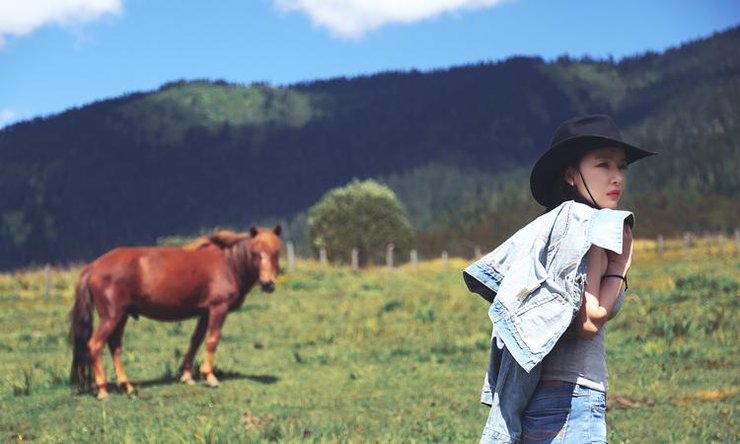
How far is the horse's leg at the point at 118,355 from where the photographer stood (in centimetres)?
1141

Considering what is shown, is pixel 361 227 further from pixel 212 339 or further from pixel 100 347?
pixel 100 347

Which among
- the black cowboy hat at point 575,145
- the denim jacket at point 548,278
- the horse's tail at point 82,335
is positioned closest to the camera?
the denim jacket at point 548,278

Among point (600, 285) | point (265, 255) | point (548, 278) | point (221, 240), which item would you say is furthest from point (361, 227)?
point (548, 278)

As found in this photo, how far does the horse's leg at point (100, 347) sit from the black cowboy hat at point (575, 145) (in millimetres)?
8482

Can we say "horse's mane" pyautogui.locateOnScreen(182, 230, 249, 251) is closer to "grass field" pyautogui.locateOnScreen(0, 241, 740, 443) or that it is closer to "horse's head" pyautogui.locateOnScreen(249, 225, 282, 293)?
"horse's head" pyautogui.locateOnScreen(249, 225, 282, 293)

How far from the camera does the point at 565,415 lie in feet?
11.4

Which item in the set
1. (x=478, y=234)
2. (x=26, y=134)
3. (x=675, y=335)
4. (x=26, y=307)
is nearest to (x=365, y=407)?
(x=675, y=335)

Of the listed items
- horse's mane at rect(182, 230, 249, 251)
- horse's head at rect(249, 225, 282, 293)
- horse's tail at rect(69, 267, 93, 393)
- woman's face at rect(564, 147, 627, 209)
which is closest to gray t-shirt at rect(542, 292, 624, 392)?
woman's face at rect(564, 147, 627, 209)

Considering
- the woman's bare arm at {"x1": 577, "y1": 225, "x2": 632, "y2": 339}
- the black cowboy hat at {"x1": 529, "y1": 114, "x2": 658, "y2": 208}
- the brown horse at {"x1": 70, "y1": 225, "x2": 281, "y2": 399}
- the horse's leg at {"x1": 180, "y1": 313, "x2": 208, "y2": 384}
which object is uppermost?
the black cowboy hat at {"x1": 529, "y1": 114, "x2": 658, "y2": 208}

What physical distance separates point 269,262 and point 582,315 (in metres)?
9.21

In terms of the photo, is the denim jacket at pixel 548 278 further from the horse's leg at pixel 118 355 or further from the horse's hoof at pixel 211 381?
the horse's hoof at pixel 211 381

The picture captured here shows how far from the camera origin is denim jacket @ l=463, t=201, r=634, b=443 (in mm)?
3395

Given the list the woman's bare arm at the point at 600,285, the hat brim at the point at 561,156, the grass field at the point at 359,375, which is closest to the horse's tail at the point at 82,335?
the grass field at the point at 359,375

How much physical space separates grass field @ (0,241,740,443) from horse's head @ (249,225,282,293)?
1.40m
